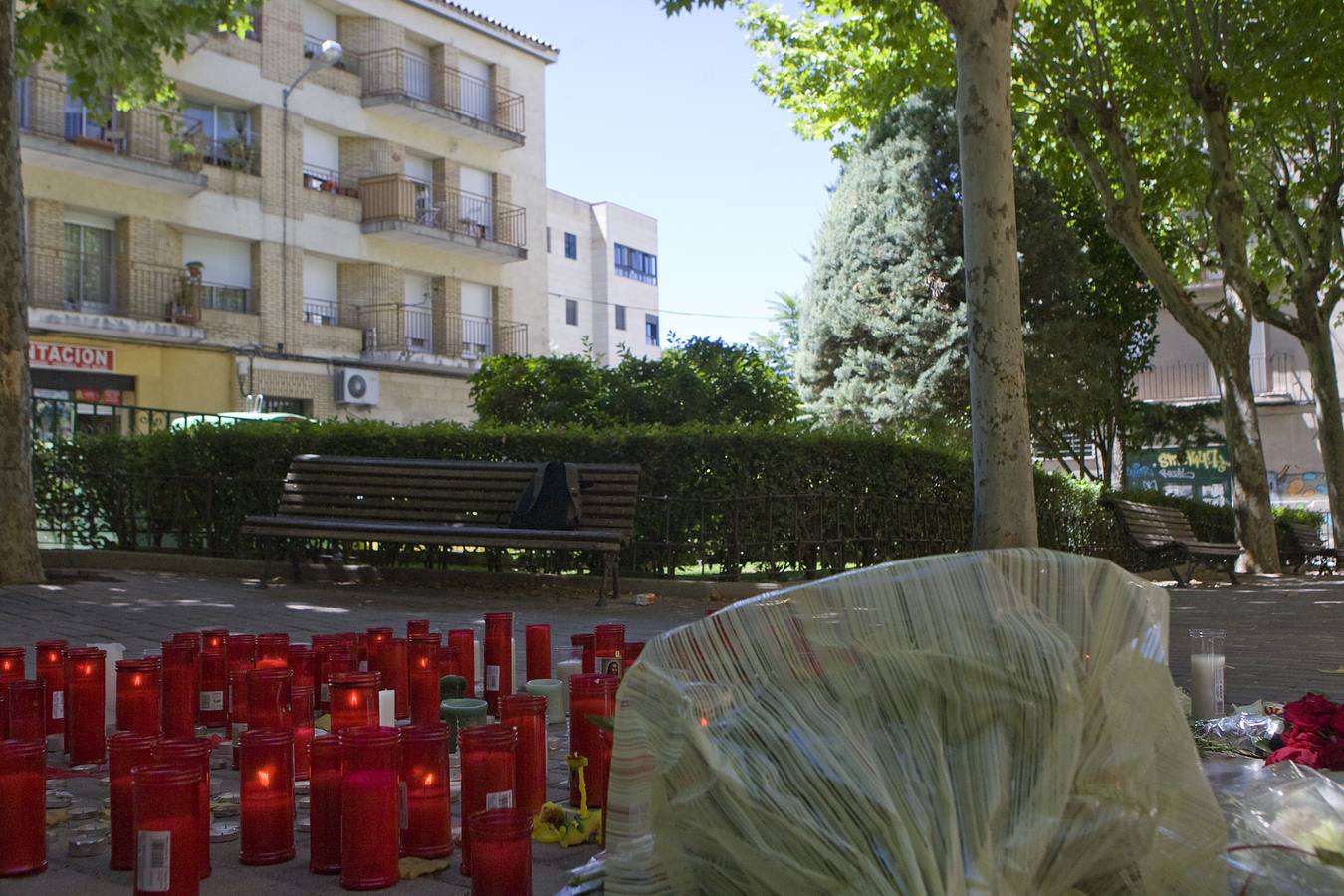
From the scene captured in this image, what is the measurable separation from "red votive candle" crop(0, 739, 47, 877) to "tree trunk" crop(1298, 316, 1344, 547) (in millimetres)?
20954

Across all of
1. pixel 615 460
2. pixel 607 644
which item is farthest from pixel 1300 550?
pixel 607 644

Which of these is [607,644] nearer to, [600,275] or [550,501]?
[550,501]

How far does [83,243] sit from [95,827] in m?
25.5

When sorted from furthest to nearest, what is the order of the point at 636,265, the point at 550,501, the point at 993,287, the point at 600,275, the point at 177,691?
Result: 1. the point at 636,265
2. the point at 600,275
3. the point at 550,501
4. the point at 993,287
5. the point at 177,691

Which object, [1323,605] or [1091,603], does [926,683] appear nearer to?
[1091,603]

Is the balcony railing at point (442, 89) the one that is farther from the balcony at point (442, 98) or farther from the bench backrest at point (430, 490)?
the bench backrest at point (430, 490)

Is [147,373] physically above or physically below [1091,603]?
above

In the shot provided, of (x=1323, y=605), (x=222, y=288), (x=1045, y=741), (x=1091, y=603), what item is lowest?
Result: (x=1323, y=605)

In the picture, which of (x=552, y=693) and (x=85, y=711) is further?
(x=552, y=693)

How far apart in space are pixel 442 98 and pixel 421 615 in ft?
89.9

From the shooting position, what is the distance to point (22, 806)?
279 cm

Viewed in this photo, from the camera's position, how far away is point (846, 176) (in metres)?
21.6

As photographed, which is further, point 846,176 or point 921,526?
point 846,176

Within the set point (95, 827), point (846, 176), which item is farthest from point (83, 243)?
point (95, 827)
